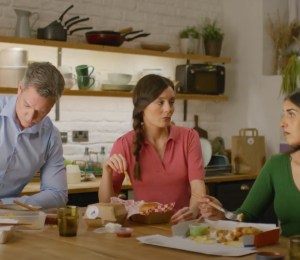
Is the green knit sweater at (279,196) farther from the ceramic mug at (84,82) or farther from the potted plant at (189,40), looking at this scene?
the potted plant at (189,40)

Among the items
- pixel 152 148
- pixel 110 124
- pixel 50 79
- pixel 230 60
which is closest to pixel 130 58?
pixel 110 124

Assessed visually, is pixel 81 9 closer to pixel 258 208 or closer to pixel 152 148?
pixel 152 148

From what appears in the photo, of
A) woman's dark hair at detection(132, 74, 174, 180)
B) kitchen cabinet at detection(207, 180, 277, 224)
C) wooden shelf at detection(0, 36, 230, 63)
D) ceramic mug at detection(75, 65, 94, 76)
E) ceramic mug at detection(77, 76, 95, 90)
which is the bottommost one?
kitchen cabinet at detection(207, 180, 277, 224)

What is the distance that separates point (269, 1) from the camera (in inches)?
225

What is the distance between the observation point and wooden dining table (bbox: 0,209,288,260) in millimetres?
1993

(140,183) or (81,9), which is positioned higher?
(81,9)

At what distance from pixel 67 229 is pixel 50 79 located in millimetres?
768

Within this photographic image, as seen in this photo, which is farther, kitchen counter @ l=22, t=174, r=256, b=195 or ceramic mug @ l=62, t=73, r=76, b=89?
ceramic mug @ l=62, t=73, r=76, b=89

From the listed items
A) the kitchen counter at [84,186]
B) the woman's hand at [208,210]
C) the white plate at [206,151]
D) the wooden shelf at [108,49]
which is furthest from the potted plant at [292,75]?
the woman's hand at [208,210]

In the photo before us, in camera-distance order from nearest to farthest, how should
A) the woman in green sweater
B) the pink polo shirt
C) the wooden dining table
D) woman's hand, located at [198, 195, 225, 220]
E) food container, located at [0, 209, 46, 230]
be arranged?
1. the wooden dining table
2. food container, located at [0, 209, 46, 230]
3. woman's hand, located at [198, 195, 225, 220]
4. the woman in green sweater
5. the pink polo shirt

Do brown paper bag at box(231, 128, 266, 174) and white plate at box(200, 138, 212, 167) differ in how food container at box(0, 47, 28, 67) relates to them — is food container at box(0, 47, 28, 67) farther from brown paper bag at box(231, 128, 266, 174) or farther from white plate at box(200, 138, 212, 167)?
brown paper bag at box(231, 128, 266, 174)

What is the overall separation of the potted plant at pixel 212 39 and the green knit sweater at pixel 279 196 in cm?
289

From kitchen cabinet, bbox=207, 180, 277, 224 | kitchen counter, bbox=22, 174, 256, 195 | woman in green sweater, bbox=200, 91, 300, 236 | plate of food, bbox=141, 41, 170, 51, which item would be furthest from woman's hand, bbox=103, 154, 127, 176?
plate of food, bbox=141, 41, 170, 51

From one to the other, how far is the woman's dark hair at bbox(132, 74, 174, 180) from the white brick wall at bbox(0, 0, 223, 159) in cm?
165
